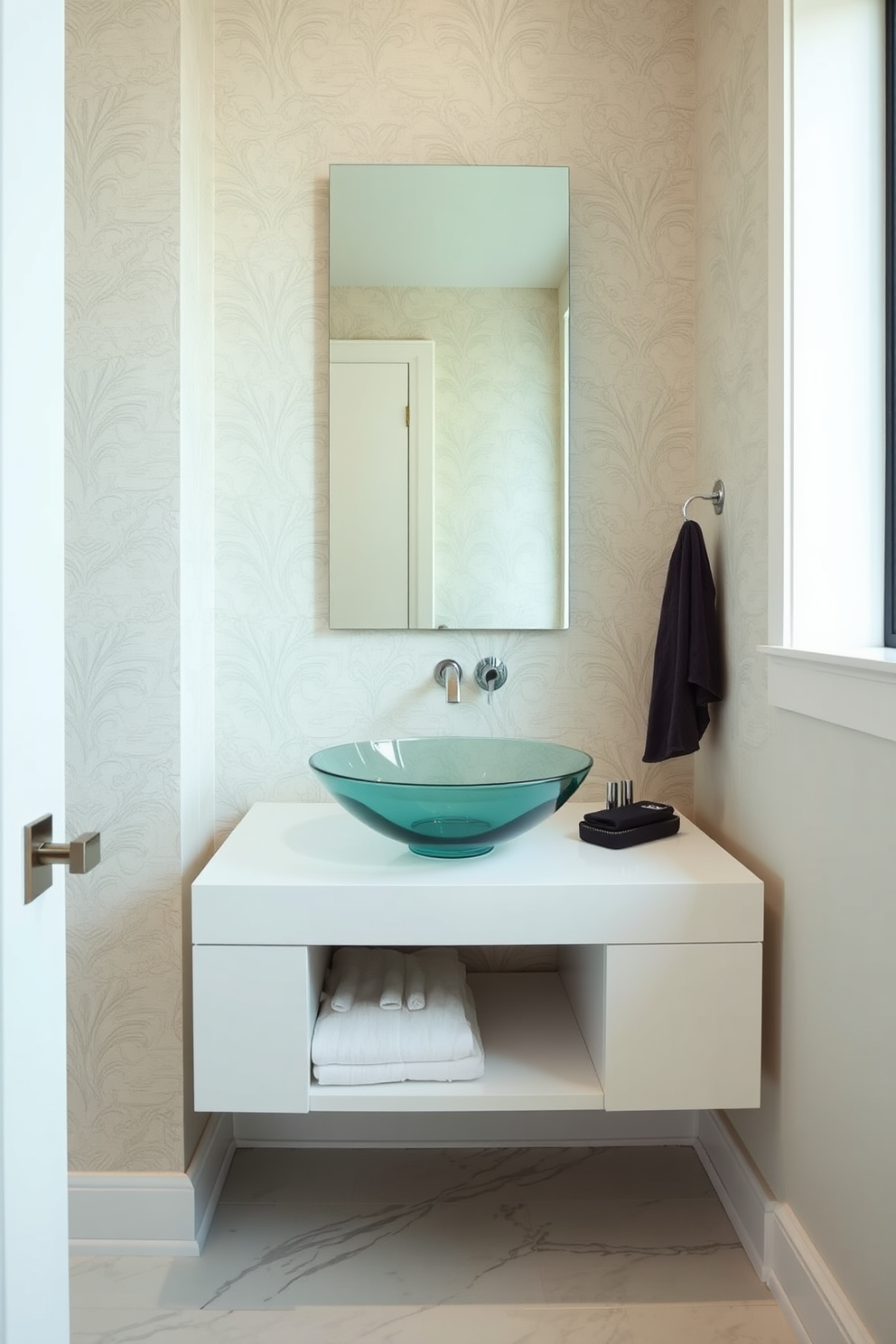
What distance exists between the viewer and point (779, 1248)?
164 centimetres

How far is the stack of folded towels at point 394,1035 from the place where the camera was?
1.61m

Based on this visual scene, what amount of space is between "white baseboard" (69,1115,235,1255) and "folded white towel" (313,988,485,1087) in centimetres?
43

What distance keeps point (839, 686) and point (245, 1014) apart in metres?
1.00

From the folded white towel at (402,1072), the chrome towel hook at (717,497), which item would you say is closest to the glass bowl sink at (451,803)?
the folded white towel at (402,1072)

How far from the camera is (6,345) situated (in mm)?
775

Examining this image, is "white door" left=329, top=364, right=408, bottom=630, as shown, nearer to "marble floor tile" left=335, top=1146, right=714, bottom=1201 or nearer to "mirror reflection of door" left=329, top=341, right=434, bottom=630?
"mirror reflection of door" left=329, top=341, right=434, bottom=630

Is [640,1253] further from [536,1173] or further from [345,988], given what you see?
[345,988]

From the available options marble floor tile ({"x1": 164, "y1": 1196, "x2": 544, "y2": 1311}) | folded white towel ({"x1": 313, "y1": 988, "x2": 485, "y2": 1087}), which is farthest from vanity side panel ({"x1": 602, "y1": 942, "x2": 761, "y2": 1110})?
marble floor tile ({"x1": 164, "y1": 1196, "x2": 544, "y2": 1311})

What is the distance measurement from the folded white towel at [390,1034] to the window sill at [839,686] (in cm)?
74

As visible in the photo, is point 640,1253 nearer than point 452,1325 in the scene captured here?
No

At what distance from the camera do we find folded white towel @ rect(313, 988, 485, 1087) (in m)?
1.60

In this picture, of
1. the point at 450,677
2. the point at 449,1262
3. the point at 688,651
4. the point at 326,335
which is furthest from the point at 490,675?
the point at 449,1262

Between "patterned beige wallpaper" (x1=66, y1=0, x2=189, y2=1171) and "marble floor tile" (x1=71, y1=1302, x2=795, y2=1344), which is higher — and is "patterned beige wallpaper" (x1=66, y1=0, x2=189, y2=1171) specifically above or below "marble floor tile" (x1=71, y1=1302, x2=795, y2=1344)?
above

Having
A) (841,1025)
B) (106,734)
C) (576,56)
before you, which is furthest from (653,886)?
(576,56)
